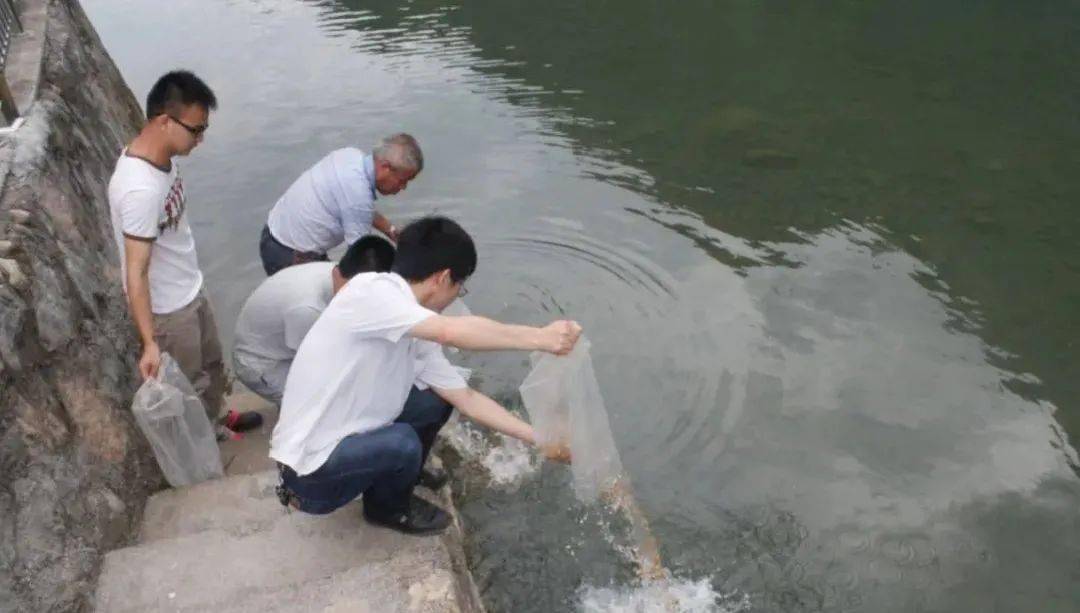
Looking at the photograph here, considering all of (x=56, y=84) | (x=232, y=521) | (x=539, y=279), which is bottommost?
(x=539, y=279)

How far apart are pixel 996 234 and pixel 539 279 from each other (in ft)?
12.4

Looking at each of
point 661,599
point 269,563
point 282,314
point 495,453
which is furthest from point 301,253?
point 661,599

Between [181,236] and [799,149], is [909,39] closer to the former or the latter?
[799,149]

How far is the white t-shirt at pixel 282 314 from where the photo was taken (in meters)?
4.02

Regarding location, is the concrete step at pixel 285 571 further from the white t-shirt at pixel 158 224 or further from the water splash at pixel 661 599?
the white t-shirt at pixel 158 224

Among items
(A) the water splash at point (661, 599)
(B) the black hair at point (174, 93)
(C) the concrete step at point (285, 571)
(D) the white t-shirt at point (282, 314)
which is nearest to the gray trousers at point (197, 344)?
(D) the white t-shirt at point (282, 314)

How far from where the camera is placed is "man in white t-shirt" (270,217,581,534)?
116 inches

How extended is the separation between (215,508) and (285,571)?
73cm

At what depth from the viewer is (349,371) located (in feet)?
10.2

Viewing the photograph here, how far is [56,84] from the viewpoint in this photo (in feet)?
19.5

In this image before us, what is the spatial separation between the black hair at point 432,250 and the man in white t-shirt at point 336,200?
1.69 metres

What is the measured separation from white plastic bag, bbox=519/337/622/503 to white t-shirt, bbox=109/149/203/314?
1.75 metres

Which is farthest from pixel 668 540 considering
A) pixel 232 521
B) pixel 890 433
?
pixel 232 521

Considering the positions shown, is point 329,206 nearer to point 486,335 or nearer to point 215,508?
point 215,508
